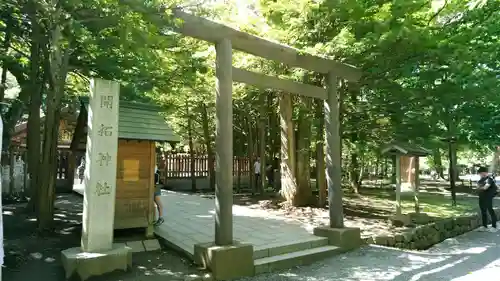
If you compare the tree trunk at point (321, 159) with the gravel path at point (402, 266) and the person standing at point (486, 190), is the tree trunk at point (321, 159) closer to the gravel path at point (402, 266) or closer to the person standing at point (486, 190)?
the gravel path at point (402, 266)

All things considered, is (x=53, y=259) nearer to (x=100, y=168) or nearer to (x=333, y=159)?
(x=100, y=168)

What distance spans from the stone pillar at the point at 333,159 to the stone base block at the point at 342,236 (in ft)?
A: 0.73

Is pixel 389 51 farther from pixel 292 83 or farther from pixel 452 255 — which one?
pixel 452 255

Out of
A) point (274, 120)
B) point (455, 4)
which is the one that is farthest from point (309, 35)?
point (274, 120)

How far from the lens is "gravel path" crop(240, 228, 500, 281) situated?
613cm

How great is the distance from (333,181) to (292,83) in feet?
7.79

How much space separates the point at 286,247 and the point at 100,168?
12.3 feet

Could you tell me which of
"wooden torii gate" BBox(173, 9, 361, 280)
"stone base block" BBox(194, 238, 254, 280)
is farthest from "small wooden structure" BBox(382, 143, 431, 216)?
"stone base block" BBox(194, 238, 254, 280)

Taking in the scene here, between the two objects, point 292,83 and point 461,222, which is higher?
point 292,83

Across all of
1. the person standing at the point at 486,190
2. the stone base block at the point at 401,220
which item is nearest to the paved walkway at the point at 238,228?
the stone base block at the point at 401,220

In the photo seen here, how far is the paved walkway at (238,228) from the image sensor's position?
7.46 m

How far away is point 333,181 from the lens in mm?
8219

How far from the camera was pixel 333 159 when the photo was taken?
27.1 ft

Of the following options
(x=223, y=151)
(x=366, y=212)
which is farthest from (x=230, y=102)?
(x=366, y=212)
